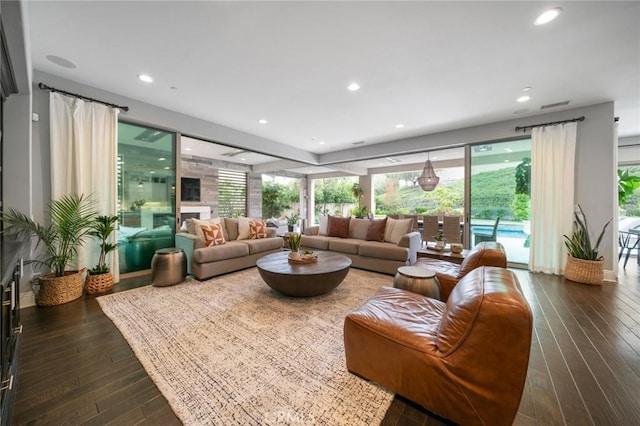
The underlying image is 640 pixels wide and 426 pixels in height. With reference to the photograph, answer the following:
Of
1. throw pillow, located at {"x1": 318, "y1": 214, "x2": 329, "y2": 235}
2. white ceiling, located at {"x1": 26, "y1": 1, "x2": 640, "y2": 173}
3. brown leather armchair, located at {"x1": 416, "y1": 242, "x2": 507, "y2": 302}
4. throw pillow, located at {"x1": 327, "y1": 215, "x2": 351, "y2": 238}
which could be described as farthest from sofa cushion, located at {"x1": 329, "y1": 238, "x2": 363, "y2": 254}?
white ceiling, located at {"x1": 26, "y1": 1, "x2": 640, "y2": 173}

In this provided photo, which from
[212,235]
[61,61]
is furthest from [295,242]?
[61,61]

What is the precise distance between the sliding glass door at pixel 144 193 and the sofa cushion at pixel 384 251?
11.1ft

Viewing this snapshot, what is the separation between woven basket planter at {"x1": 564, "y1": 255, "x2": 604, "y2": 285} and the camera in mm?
3492

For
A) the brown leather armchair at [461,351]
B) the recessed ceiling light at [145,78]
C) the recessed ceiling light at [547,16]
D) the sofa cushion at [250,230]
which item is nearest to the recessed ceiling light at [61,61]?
the recessed ceiling light at [145,78]

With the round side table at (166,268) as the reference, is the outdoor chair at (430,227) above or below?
above

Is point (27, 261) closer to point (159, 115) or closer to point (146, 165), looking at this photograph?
point (146, 165)

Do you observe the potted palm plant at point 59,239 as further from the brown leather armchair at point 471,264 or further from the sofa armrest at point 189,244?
the brown leather armchair at point 471,264

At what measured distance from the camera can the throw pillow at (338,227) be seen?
5.13m

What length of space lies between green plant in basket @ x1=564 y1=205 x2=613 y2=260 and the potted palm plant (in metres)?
6.95

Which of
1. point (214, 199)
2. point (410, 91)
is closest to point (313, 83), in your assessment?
point (410, 91)

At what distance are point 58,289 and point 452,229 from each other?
6.13 metres

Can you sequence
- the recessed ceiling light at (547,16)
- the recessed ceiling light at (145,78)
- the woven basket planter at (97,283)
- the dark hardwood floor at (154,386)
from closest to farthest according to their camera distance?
the dark hardwood floor at (154,386)
the recessed ceiling light at (547,16)
the recessed ceiling light at (145,78)
the woven basket planter at (97,283)

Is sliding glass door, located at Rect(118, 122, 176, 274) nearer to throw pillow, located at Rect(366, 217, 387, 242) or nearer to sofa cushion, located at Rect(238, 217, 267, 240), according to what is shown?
sofa cushion, located at Rect(238, 217, 267, 240)

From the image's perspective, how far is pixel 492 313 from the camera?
1112mm
